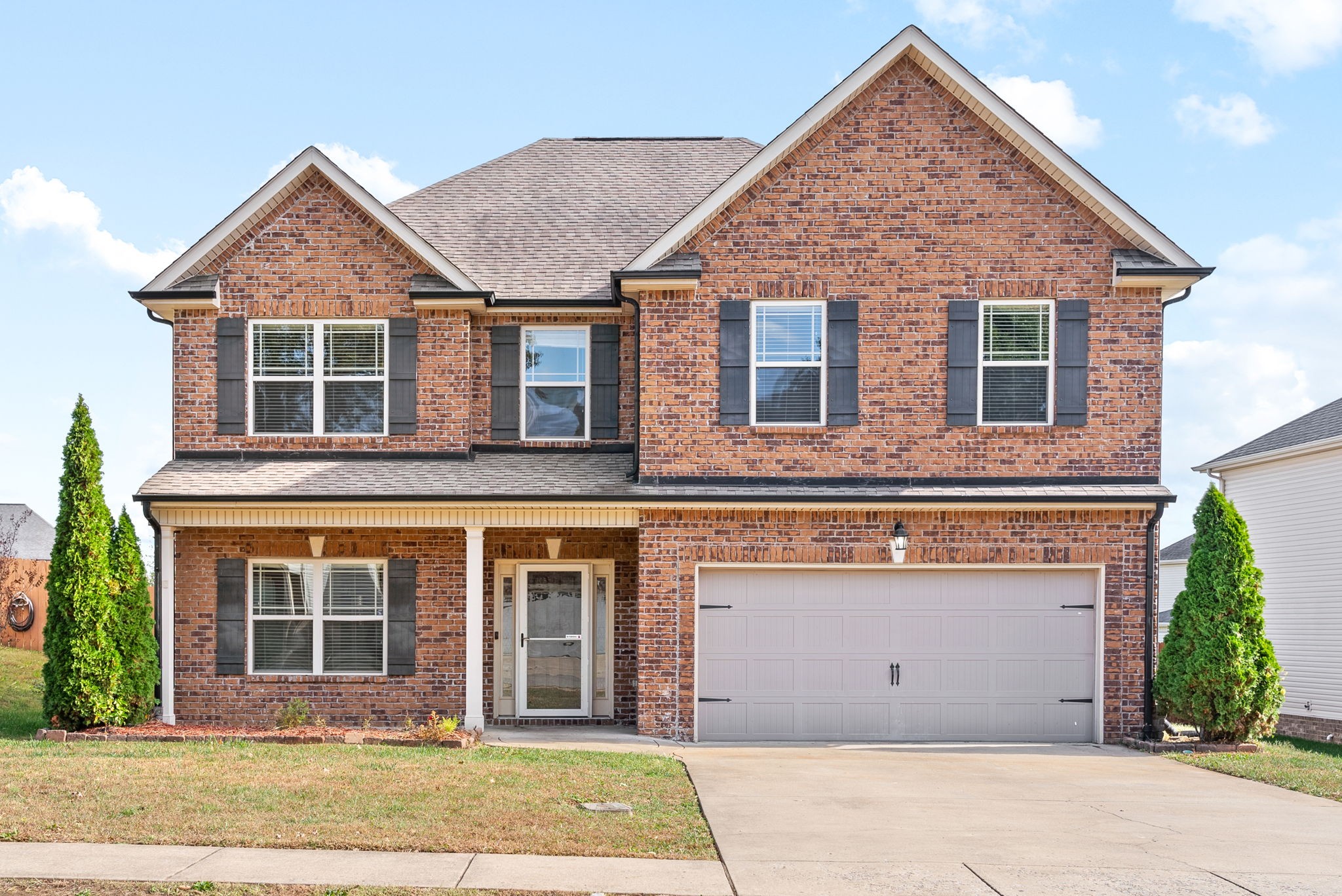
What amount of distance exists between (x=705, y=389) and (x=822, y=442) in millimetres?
1636

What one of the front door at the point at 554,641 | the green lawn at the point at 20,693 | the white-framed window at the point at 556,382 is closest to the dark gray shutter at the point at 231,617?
the green lawn at the point at 20,693

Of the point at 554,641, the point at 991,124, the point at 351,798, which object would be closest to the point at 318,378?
the point at 554,641

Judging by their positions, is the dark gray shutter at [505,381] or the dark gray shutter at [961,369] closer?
the dark gray shutter at [961,369]

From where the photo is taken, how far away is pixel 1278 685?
14.8m

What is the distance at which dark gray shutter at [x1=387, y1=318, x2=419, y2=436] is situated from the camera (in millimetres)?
15969

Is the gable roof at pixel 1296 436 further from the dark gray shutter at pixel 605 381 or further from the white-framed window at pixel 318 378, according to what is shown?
the white-framed window at pixel 318 378

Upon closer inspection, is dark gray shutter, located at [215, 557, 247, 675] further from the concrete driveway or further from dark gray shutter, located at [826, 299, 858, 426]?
dark gray shutter, located at [826, 299, 858, 426]

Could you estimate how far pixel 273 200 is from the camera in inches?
631

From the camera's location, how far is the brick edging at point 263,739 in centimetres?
1342

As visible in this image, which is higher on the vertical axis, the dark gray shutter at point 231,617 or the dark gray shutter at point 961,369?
the dark gray shutter at point 961,369

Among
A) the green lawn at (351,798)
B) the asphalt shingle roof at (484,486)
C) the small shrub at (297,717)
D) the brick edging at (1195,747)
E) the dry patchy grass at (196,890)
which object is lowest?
the brick edging at (1195,747)

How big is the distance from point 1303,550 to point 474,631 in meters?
15.9

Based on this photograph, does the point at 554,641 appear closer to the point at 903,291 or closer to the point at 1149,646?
the point at 903,291

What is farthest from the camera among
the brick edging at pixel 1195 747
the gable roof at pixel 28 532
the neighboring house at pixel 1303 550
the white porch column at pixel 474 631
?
the gable roof at pixel 28 532
